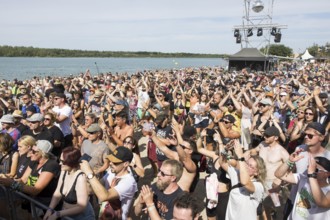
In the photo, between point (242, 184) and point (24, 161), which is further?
point (24, 161)

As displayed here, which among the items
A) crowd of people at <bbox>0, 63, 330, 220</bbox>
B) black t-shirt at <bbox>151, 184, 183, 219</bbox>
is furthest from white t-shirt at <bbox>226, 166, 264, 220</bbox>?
black t-shirt at <bbox>151, 184, 183, 219</bbox>

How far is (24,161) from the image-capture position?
400 centimetres

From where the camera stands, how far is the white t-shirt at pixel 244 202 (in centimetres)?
329

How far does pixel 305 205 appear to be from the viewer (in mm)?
3131

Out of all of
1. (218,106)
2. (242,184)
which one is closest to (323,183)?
(242,184)

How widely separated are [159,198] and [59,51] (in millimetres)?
138170

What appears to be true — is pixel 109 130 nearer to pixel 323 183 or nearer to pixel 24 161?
pixel 24 161

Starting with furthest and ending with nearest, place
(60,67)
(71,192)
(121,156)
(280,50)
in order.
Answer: (280,50), (60,67), (121,156), (71,192)

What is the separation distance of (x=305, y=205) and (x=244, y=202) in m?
0.59

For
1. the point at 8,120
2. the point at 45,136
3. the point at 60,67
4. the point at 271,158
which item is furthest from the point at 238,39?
the point at 60,67

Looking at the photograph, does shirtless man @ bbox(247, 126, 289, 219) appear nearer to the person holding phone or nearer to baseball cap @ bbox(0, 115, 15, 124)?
the person holding phone

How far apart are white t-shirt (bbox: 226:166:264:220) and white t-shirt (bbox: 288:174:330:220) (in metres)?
0.37

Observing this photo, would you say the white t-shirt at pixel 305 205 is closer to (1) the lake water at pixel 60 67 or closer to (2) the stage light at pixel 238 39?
(1) the lake water at pixel 60 67

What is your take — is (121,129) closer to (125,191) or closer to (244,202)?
(125,191)
